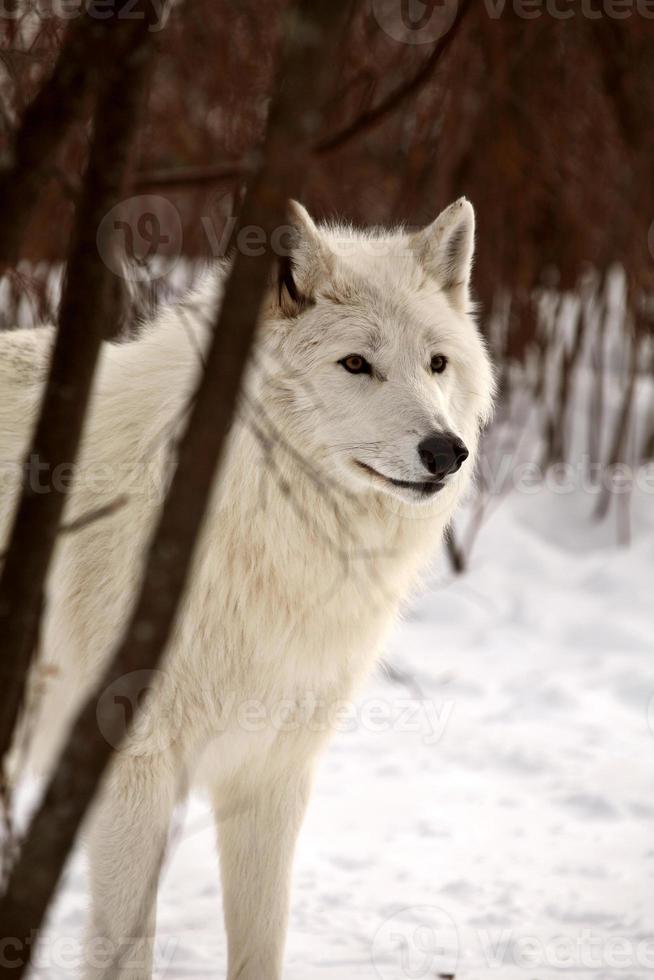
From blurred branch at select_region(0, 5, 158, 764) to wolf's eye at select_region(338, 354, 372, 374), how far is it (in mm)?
1235

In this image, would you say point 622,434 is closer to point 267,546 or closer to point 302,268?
point 302,268

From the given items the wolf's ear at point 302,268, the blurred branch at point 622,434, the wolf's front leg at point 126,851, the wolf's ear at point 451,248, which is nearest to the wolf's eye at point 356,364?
the wolf's ear at point 302,268

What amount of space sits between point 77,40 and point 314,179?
207 inches

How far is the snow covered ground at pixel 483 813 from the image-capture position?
309cm

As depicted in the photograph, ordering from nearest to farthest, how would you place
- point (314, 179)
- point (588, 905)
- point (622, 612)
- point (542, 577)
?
point (588, 905), point (622, 612), point (542, 577), point (314, 179)

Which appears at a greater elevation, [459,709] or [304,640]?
[304,640]

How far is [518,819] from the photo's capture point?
391 centimetres

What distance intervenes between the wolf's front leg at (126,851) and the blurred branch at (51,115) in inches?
53.7

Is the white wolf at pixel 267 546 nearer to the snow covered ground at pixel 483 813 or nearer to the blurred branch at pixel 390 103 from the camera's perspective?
the snow covered ground at pixel 483 813

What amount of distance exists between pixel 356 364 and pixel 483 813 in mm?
2102

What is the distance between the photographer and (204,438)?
4.06 feet

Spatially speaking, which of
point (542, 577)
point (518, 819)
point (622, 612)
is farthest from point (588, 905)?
point (542, 577)

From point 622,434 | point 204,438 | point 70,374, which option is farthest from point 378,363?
point 622,434

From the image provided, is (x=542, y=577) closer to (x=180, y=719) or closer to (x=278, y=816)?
(x=278, y=816)
